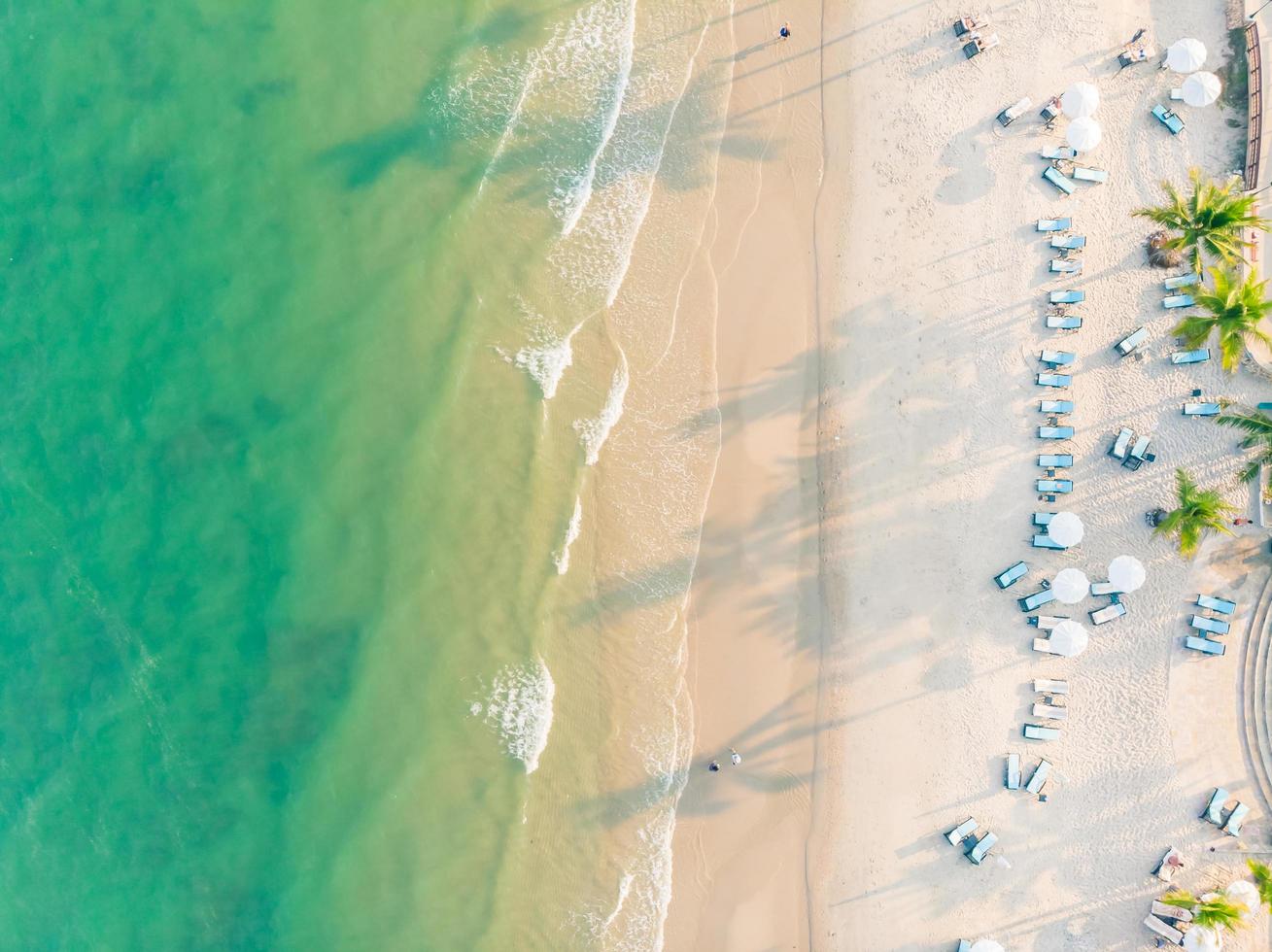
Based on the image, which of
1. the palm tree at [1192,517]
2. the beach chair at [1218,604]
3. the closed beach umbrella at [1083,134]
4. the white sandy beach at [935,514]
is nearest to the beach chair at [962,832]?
the white sandy beach at [935,514]

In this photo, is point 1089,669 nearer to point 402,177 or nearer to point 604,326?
point 604,326

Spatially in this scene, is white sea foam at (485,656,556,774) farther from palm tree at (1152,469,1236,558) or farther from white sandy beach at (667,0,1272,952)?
palm tree at (1152,469,1236,558)

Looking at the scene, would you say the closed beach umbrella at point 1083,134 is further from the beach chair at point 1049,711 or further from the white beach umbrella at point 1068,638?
the beach chair at point 1049,711

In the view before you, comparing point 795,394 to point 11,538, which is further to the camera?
point 11,538

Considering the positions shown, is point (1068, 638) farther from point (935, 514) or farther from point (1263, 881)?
point (1263, 881)

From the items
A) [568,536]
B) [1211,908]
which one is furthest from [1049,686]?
[568,536]

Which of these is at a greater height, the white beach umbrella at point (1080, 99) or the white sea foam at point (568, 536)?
the white beach umbrella at point (1080, 99)

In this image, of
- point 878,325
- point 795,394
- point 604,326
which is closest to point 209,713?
point 604,326
